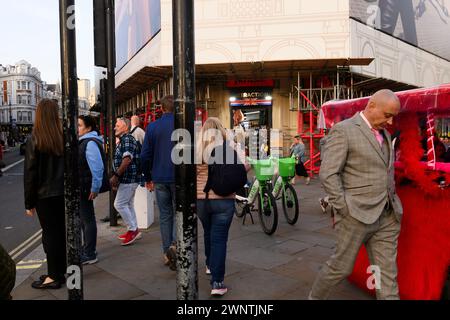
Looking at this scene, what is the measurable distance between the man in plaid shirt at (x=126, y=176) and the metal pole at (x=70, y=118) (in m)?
2.39

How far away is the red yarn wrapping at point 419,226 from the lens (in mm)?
2914

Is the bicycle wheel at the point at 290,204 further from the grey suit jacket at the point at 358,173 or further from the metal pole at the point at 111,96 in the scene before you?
the grey suit jacket at the point at 358,173

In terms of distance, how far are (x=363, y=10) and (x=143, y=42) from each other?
11111mm

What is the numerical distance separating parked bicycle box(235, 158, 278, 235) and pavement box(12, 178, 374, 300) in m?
0.21

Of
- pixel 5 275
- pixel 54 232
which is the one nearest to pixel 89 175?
pixel 54 232

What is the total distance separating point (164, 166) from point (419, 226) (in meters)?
2.60

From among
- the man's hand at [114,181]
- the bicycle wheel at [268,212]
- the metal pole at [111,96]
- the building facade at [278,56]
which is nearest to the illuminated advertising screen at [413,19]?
the building facade at [278,56]

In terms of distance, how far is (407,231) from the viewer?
3.21 m

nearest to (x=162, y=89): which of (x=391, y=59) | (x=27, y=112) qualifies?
(x=391, y=59)

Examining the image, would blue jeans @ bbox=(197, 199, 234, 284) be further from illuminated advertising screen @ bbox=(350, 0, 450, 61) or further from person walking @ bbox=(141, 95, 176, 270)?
illuminated advertising screen @ bbox=(350, 0, 450, 61)

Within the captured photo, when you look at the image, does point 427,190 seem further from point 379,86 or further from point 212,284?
point 379,86

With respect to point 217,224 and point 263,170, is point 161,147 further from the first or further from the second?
point 263,170

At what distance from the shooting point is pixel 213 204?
3.47m

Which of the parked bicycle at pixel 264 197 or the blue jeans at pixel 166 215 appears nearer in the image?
the blue jeans at pixel 166 215
